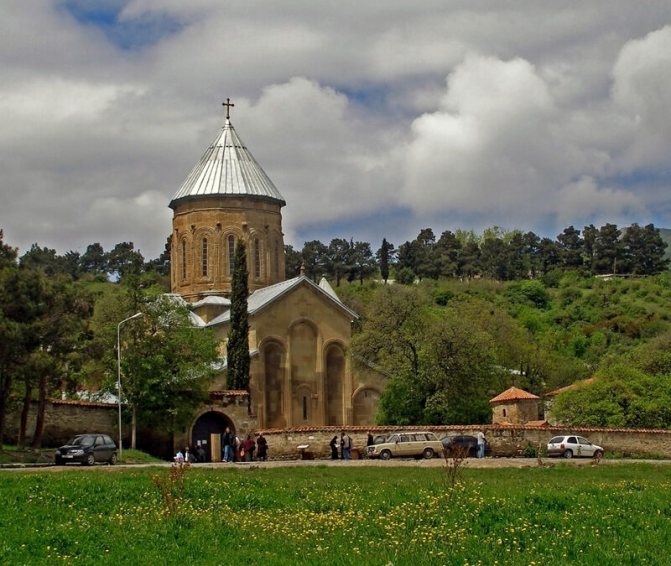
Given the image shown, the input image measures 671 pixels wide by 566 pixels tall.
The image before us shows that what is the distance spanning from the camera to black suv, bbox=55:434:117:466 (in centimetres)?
2941

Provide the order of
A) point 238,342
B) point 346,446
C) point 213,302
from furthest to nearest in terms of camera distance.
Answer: point 213,302 → point 238,342 → point 346,446

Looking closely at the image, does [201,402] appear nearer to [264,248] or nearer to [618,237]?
[264,248]

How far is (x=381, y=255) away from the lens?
11544cm

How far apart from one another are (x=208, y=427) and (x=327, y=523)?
2548 centimetres

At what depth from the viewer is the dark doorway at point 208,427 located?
3916 centimetres

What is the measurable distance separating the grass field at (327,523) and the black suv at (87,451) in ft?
34.6

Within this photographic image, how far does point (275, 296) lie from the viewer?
154ft

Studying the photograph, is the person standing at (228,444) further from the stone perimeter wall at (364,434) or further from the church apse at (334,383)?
the church apse at (334,383)

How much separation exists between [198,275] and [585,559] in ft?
140

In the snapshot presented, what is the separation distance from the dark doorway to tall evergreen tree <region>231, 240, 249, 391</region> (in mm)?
2233

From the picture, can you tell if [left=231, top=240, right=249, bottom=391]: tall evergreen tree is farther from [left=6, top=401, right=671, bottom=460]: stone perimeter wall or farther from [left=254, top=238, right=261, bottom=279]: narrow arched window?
[left=254, top=238, right=261, bottom=279]: narrow arched window

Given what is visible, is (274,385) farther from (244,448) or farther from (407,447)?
(407,447)

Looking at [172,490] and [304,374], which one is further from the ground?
[304,374]

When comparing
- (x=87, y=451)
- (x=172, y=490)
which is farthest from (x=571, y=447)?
(x=172, y=490)
